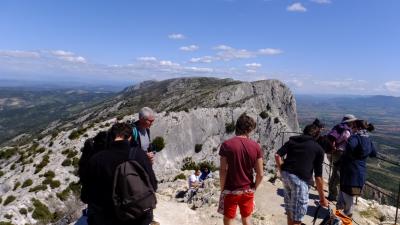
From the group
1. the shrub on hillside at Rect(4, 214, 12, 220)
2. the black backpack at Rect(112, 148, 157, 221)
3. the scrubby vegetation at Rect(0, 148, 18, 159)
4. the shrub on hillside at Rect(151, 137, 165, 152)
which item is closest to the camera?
the black backpack at Rect(112, 148, 157, 221)

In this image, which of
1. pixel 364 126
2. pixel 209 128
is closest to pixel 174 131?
pixel 209 128

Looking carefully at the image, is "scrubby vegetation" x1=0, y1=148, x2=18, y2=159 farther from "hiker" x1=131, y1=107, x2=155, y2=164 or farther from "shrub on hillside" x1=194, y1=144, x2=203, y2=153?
"hiker" x1=131, y1=107, x2=155, y2=164

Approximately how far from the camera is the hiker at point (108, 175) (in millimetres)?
4758

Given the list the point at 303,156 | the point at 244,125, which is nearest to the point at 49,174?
the point at 244,125

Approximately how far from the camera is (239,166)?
21.4 feet

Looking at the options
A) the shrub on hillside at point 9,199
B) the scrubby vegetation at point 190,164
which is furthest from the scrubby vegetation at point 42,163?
the scrubby vegetation at point 190,164

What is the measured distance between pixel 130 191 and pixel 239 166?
234 cm

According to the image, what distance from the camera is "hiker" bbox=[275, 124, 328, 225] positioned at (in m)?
6.90

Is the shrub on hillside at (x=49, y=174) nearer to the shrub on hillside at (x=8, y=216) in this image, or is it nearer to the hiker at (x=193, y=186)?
the shrub on hillside at (x=8, y=216)

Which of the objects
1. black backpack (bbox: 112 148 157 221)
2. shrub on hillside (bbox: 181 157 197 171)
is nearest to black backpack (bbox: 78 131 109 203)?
black backpack (bbox: 112 148 157 221)

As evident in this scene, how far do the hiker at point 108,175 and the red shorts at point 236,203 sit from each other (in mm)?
2000

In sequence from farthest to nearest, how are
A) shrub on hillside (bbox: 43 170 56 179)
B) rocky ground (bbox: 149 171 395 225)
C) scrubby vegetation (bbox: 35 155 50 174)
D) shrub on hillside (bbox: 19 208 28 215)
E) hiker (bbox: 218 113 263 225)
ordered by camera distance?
scrubby vegetation (bbox: 35 155 50 174) → shrub on hillside (bbox: 43 170 56 179) → shrub on hillside (bbox: 19 208 28 215) → rocky ground (bbox: 149 171 395 225) → hiker (bbox: 218 113 263 225)

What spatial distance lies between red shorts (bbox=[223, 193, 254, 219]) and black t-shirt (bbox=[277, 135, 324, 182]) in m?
0.95

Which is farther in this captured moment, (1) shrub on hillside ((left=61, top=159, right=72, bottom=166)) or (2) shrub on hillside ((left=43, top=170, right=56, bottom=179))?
(1) shrub on hillside ((left=61, top=159, right=72, bottom=166))
